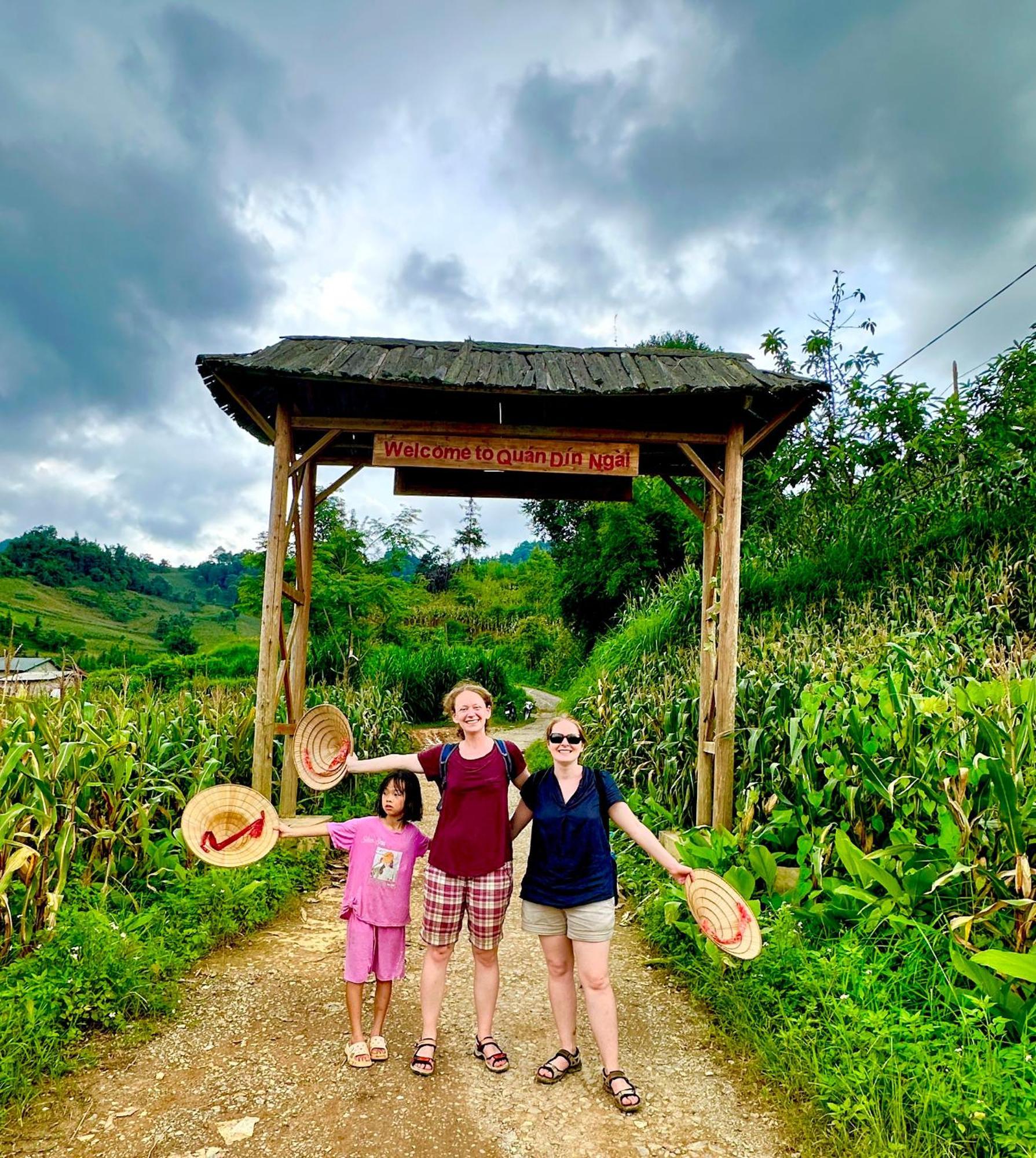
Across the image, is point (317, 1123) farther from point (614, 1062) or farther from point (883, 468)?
point (883, 468)

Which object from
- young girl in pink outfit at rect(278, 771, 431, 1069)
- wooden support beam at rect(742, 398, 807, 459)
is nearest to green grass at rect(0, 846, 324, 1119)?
young girl in pink outfit at rect(278, 771, 431, 1069)

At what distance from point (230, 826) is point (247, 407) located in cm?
319

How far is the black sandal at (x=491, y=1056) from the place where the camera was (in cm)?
292

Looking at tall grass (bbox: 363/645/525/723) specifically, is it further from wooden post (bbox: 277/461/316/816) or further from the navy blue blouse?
the navy blue blouse

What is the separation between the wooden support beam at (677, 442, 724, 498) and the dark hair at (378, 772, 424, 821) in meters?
3.30

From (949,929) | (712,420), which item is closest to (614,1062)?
(949,929)

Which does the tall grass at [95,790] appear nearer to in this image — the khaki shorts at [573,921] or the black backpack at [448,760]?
the black backpack at [448,760]

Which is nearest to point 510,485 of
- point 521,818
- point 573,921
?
point 521,818

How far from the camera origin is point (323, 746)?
383 centimetres

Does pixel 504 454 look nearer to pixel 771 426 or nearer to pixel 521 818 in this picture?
pixel 771 426

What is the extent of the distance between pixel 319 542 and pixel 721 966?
8666mm

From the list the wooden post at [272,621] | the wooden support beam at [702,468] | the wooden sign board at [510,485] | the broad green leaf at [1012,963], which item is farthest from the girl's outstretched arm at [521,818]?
the wooden sign board at [510,485]

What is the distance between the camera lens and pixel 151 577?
48.2m

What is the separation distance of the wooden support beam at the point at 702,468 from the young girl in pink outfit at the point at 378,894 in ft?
10.9
